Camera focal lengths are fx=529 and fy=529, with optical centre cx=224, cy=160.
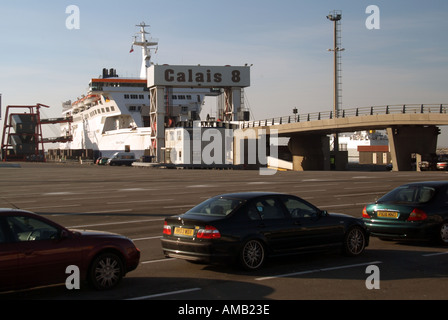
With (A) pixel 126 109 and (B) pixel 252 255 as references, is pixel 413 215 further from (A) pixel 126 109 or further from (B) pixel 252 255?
(A) pixel 126 109

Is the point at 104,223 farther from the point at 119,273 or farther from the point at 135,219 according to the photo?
the point at 119,273

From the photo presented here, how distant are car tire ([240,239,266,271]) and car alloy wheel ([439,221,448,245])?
459cm

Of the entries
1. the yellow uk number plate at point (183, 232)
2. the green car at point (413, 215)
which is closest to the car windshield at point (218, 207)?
the yellow uk number plate at point (183, 232)

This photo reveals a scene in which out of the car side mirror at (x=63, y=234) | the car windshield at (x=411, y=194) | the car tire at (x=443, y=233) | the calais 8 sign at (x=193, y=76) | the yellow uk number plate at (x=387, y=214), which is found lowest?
the car tire at (x=443, y=233)

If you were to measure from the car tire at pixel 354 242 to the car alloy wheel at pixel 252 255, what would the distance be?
6.72 ft

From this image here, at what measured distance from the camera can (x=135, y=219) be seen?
16.3 m

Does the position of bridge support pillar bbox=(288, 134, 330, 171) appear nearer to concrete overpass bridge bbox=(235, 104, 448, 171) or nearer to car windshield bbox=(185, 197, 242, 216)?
concrete overpass bridge bbox=(235, 104, 448, 171)

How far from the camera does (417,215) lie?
11.3m

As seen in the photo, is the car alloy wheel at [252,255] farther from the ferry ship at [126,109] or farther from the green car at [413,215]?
the ferry ship at [126,109]

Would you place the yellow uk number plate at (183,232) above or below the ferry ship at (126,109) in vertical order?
below

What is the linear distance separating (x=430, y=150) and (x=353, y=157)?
75460 millimetres

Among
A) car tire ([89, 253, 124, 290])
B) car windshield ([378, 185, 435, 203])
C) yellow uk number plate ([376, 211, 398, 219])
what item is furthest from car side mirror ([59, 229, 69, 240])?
car windshield ([378, 185, 435, 203])

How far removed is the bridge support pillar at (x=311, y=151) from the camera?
6738 centimetres
